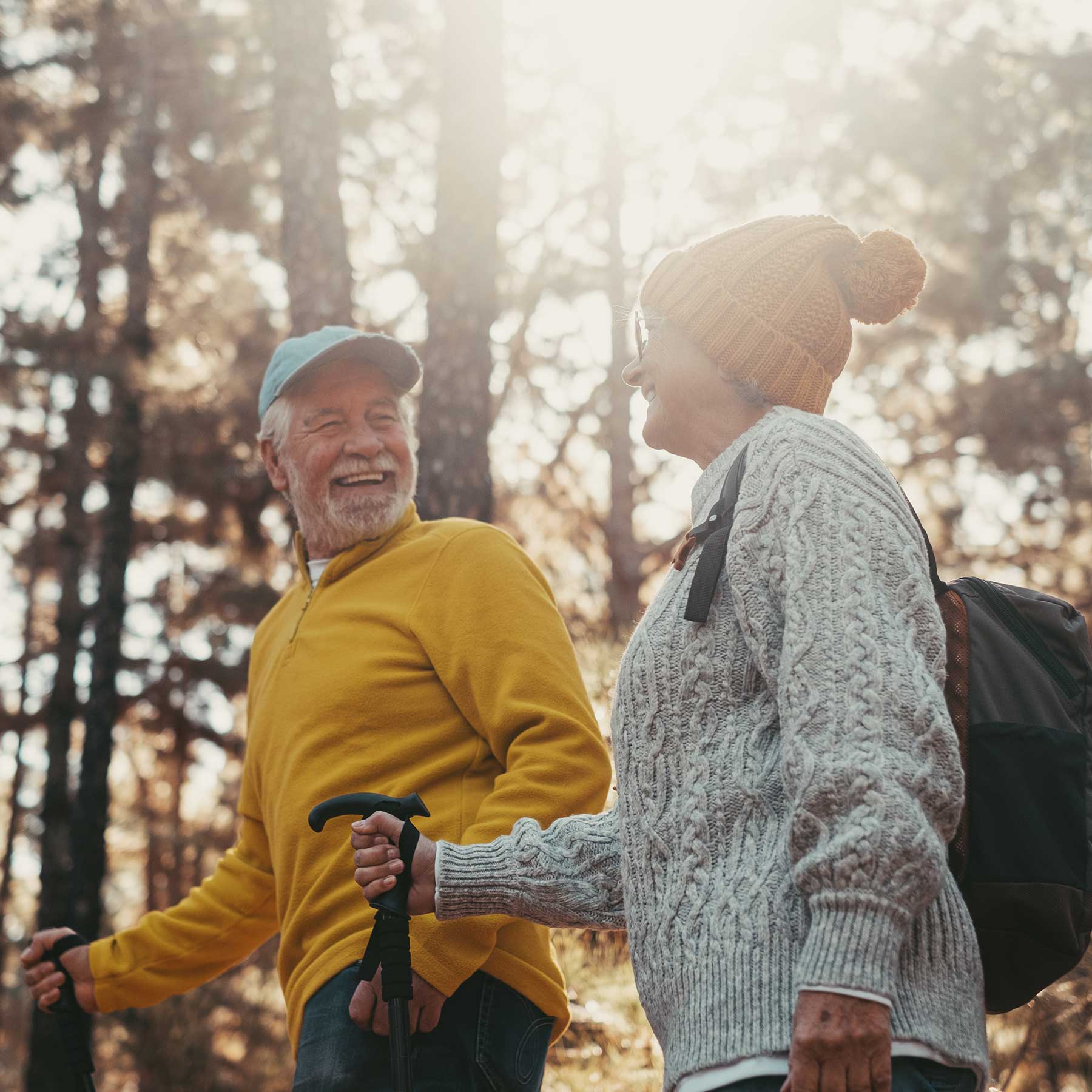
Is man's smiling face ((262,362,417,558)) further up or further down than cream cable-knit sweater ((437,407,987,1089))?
further up

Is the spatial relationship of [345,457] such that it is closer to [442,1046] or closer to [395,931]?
[395,931]

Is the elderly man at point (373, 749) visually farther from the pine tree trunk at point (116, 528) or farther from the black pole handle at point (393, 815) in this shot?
the pine tree trunk at point (116, 528)

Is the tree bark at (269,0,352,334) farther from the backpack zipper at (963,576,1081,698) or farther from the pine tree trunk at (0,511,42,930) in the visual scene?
→ the pine tree trunk at (0,511,42,930)

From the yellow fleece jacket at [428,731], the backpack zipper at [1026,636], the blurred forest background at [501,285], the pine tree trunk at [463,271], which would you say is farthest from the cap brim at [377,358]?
the blurred forest background at [501,285]

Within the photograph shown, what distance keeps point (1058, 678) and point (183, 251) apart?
12.2 metres

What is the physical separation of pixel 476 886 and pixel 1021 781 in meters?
0.91

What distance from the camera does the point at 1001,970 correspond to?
1.74 meters

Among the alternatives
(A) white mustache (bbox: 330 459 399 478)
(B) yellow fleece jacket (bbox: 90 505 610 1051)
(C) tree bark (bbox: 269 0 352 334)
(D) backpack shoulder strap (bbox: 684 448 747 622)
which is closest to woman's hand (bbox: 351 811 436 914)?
(B) yellow fleece jacket (bbox: 90 505 610 1051)

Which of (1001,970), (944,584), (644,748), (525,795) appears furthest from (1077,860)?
(525,795)

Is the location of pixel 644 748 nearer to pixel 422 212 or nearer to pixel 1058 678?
pixel 1058 678

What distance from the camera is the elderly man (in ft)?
7.53

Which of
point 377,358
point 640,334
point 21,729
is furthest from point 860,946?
point 21,729

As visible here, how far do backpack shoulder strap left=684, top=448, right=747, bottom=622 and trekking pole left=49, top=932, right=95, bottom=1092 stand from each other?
6.69 feet

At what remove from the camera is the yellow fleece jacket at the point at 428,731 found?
2344 mm
